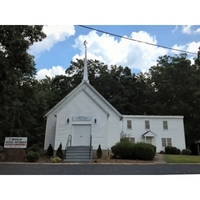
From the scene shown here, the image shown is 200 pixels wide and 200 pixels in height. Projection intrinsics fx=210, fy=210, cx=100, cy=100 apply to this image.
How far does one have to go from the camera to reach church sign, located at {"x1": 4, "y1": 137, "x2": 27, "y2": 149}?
566 cm

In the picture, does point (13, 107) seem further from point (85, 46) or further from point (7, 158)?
point (85, 46)

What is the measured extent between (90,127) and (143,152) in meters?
2.05

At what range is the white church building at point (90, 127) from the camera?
279 inches

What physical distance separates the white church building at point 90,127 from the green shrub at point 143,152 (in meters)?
0.95

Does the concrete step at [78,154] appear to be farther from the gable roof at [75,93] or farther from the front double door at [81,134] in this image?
the gable roof at [75,93]

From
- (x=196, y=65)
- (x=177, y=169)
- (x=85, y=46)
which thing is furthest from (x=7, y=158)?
(x=196, y=65)

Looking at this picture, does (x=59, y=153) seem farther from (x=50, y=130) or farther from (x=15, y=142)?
(x=15, y=142)

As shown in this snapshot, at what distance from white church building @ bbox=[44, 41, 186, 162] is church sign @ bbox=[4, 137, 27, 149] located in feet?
3.34

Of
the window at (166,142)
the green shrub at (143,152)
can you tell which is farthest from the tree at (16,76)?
the window at (166,142)

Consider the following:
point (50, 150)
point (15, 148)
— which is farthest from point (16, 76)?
point (50, 150)

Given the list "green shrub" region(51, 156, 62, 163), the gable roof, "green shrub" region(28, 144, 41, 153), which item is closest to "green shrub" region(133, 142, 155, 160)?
the gable roof

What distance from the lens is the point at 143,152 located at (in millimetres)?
6203

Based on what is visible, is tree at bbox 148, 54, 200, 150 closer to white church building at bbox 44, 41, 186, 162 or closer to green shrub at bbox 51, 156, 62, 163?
white church building at bbox 44, 41, 186, 162
